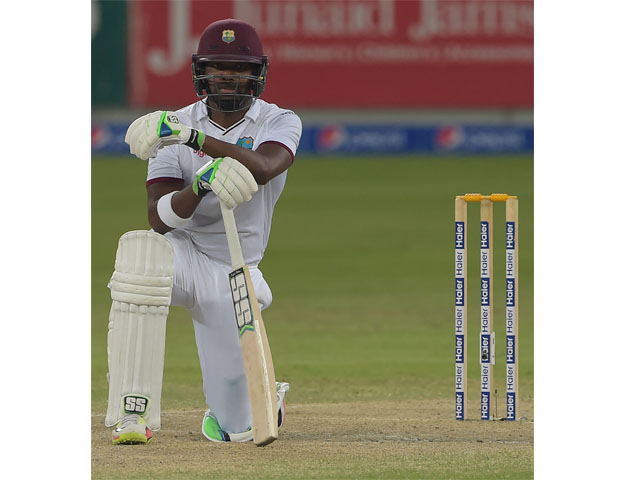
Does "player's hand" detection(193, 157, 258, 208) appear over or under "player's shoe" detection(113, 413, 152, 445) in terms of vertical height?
over

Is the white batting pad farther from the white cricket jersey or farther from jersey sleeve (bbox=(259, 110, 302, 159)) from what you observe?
jersey sleeve (bbox=(259, 110, 302, 159))

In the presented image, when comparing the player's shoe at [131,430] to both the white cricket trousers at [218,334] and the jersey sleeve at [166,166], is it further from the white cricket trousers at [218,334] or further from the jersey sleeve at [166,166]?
the jersey sleeve at [166,166]

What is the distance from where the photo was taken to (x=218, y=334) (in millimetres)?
4480

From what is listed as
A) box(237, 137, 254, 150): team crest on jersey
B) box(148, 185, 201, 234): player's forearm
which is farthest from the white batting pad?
box(237, 137, 254, 150): team crest on jersey

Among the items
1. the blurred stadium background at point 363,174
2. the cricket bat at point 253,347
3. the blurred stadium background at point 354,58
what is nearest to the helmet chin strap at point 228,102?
the cricket bat at point 253,347

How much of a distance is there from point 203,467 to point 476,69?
18723 millimetres

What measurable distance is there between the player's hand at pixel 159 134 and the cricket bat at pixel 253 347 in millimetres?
259

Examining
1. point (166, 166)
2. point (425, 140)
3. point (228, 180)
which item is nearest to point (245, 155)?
point (228, 180)

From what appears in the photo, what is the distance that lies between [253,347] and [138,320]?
0.40 m

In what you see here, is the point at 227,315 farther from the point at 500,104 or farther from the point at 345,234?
the point at 500,104

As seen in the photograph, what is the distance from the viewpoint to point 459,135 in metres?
20.9

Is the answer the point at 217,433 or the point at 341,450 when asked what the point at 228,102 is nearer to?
the point at 217,433

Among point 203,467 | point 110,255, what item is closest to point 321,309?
point 110,255

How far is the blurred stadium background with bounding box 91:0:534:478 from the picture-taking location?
6313mm
